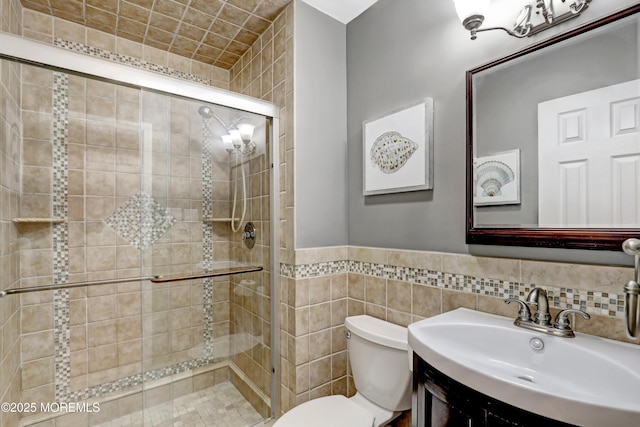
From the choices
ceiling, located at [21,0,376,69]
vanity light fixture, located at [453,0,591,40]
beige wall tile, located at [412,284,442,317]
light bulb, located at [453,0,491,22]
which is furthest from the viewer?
ceiling, located at [21,0,376,69]

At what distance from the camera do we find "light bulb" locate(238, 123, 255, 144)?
176 cm

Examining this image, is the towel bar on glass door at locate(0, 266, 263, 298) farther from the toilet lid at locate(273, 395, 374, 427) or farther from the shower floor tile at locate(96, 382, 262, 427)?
the toilet lid at locate(273, 395, 374, 427)

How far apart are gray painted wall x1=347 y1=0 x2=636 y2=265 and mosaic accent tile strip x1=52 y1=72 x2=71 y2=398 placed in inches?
69.4

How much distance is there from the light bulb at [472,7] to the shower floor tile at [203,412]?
2172mm

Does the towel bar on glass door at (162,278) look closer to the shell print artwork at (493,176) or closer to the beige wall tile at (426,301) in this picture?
the beige wall tile at (426,301)

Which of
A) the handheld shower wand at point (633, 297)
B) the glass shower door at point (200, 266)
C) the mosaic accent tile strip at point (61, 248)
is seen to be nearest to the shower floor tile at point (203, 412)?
the glass shower door at point (200, 266)

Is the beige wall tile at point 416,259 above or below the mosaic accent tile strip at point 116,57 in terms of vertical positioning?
below

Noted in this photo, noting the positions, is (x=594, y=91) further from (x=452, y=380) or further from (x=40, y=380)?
(x=40, y=380)

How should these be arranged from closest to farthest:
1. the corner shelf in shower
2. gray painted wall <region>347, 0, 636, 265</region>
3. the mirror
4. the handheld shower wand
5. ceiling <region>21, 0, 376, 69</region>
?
1. the handheld shower wand
2. the mirror
3. gray painted wall <region>347, 0, 636, 265</region>
4. the corner shelf in shower
5. ceiling <region>21, 0, 376, 69</region>

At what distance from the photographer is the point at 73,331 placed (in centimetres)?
192

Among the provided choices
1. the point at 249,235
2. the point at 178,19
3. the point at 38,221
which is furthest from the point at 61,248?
the point at 178,19

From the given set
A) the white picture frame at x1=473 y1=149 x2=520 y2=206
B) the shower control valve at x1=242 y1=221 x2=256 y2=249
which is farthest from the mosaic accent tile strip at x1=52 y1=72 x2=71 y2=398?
the white picture frame at x1=473 y1=149 x2=520 y2=206

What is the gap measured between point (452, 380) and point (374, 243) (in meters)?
0.94

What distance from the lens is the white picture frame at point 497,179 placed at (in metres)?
1.17
